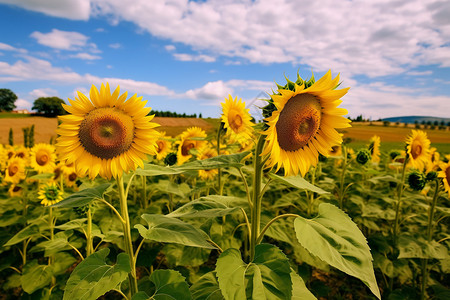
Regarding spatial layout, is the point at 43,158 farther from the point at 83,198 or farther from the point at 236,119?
the point at 83,198

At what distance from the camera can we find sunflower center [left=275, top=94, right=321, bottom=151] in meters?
1.40

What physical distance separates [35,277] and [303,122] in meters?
3.00

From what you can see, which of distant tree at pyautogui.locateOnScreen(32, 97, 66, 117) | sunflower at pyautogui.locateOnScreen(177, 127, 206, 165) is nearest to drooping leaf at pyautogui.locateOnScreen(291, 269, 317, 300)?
sunflower at pyautogui.locateOnScreen(177, 127, 206, 165)

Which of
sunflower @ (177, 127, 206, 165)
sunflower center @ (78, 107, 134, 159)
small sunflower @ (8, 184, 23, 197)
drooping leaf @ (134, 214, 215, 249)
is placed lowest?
small sunflower @ (8, 184, 23, 197)

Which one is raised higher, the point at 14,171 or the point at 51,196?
the point at 51,196

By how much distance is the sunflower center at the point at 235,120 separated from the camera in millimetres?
3670

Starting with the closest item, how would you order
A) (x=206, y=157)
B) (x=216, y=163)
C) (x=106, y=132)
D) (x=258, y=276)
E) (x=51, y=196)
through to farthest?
1. (x=258, y=276)
2. (x=216, y=163)
3. (x=106, y=132)
4. (x=51, y=196)
5. (x=206, y=157)

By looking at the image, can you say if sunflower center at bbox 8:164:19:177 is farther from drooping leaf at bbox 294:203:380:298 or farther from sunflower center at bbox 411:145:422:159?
sunflower center at bbox 411:145:422:159

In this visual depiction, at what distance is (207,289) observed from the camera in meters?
1.48

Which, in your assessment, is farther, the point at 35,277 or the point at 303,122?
the point at 35,277

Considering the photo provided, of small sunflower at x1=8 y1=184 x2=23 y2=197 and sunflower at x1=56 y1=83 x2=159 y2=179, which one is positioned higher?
sunflower at x1=56 y1=83 x2=159 y2=179

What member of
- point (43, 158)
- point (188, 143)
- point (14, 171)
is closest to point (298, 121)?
point (188, 143)

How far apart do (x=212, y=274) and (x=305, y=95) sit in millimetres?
1174

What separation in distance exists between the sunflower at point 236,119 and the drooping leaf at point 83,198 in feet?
6.74
